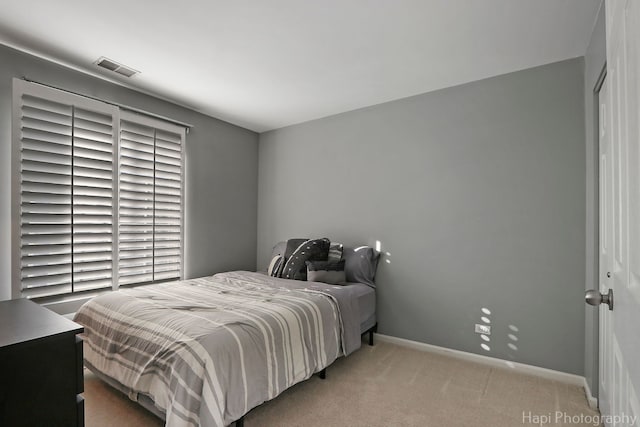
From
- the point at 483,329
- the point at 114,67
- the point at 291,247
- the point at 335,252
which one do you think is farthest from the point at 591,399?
the point at 114,67

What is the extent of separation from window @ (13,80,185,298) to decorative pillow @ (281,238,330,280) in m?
1.27

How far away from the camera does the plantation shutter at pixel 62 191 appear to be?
8.15ft

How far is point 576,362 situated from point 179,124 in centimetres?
439

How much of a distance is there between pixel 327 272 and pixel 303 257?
13.7 inches

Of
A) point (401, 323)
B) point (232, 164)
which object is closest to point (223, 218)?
point (232, 164)

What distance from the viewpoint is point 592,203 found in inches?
91.4

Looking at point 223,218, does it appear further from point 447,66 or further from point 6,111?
point 447,66

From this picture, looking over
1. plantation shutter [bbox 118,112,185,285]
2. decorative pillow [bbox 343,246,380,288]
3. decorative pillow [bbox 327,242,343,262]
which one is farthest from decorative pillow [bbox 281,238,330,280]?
plantation shutter [bbox 118,112,185,285]

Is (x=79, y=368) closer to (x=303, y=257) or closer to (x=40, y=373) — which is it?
(x=40, y=373)

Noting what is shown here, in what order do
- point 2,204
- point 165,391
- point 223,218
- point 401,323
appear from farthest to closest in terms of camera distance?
point 223,218, point 401,323, point 2,204, point 165,391

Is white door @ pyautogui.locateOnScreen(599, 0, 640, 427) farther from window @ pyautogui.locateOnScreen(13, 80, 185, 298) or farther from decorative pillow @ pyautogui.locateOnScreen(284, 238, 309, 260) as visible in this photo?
window @ pyautogui.locateOnScreen(13, 80, 185, 298)

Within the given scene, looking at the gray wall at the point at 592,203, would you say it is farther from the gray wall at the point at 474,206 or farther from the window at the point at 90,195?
the window at the point at 90,195

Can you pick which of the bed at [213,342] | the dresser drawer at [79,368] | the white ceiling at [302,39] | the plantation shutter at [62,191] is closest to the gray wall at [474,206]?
the white ceiling at [302,39]

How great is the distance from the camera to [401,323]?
133 inches
